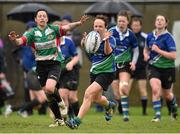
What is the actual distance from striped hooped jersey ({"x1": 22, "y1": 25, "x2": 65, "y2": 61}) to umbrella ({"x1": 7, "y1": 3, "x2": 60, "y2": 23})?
7.75 m

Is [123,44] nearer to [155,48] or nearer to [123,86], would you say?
[155,48]

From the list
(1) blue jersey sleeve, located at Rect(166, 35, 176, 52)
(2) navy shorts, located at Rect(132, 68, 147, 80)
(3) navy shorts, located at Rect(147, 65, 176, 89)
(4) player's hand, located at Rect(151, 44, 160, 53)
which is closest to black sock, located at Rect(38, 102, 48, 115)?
(2) navy shorts, located at Rect(132, 68, 147, 80)

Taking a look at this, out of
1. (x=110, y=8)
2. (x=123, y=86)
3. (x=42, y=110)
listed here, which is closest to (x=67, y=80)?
(x=123, y=86)

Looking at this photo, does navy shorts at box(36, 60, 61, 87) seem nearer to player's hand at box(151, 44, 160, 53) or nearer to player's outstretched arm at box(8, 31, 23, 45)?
player's outstretched arm at box(8, 31, 23, 45)

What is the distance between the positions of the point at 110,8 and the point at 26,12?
2.48 m

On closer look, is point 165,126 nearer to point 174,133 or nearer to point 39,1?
point 174,133

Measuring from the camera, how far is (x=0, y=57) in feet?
71.3

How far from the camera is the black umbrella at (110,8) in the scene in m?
23.3

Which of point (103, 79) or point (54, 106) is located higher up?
point (103, 79)

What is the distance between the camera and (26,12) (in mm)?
23234

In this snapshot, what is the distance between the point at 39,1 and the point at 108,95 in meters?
7.98

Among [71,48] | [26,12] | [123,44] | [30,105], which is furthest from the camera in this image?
[26,12]

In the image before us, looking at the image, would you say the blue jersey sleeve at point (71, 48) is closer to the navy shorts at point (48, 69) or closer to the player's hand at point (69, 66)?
the player's hand at point (69, 66)

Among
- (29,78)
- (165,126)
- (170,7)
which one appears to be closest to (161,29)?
(165,126)
